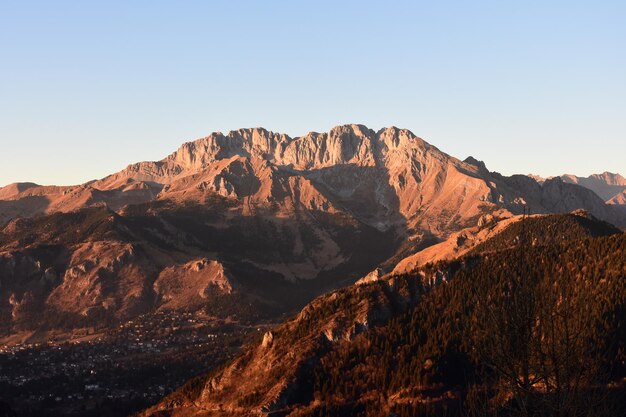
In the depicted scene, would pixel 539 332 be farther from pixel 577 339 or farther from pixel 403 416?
pixel 403 416

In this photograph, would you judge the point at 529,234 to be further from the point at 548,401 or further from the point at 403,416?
the point at 403,416

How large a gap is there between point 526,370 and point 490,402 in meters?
10.4

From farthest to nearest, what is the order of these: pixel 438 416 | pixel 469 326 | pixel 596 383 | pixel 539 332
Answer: pixel 438 416 → pixel 469 326 → pixel 596 383 → pixel 539 332

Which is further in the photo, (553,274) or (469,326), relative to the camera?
(469,326)

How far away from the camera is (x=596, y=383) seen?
5681 centimetres

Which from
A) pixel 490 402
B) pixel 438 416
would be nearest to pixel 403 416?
pixel 438 416

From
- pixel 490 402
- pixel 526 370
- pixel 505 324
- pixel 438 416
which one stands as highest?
pixel 505 324

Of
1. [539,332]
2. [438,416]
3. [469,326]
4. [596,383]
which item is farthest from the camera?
[438,416]

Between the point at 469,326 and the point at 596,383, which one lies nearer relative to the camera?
the point at 596,383

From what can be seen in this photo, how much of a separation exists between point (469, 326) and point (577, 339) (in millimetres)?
10377

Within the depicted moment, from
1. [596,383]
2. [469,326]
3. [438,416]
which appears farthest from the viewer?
[438,416]

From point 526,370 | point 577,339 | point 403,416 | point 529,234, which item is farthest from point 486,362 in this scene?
Answer: point 403,416

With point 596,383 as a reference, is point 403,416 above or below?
below

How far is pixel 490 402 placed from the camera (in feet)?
203
